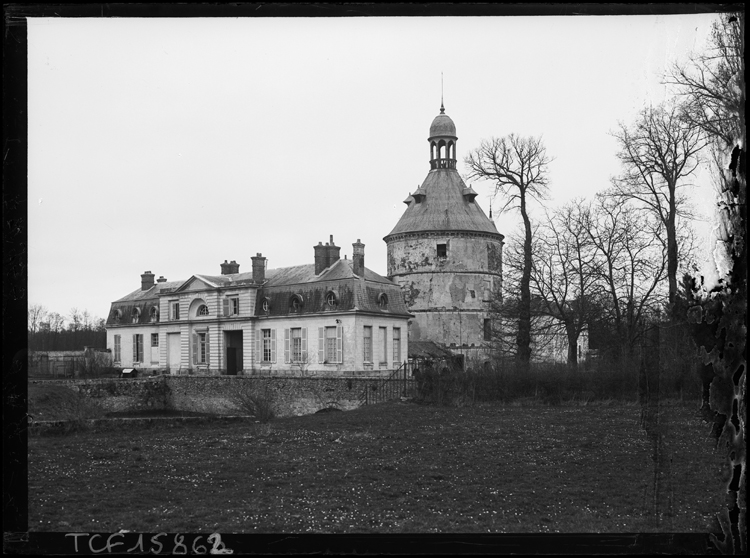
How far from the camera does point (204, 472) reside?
9.68 meters

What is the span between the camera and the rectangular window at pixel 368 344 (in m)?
29.5

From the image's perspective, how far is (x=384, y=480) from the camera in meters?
9.15

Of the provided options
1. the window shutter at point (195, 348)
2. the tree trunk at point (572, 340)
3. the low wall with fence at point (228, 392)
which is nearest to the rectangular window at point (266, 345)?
the low wall with fence at point (228, 392)

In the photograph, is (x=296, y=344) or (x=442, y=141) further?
(x=442, y=141)

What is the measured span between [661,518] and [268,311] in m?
25.6

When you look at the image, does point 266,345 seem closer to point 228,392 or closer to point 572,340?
point 228,392

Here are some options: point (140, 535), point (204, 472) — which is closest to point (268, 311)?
point (204, 472)

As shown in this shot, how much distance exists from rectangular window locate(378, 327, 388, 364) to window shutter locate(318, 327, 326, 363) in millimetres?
2423

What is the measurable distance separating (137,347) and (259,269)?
262 inches

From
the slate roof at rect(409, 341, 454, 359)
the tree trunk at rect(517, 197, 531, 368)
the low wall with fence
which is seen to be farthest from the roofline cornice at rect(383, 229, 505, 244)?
the low wall with fence

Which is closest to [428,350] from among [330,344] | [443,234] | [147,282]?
[443,234]

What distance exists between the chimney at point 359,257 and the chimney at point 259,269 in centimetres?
467

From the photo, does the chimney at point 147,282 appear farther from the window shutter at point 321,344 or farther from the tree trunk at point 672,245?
the tree trunk at point 672,245
